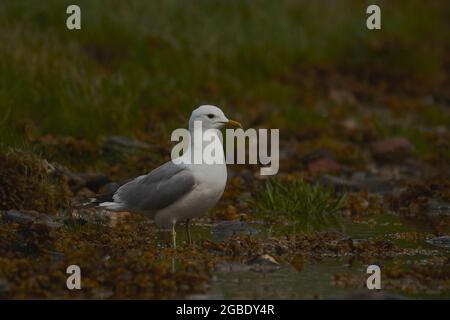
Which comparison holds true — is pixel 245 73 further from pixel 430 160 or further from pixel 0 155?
pixel 0 155

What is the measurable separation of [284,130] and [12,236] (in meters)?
5.83

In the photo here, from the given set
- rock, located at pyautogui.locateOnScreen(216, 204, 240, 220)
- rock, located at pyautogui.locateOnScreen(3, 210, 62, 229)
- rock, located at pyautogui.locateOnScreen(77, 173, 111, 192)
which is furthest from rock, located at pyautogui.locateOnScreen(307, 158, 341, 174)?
rock, located at pyautogui.locateOnScreen(3, 210, 62, 229)

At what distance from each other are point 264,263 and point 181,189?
3.29ft

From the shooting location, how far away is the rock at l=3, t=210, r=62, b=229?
26.1ft

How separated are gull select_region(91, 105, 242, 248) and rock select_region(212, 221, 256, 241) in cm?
38

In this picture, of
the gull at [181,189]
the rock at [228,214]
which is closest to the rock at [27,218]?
the gull at [181,189]

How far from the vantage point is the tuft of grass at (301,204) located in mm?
9188

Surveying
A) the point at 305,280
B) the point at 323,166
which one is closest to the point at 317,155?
the point at 323,166

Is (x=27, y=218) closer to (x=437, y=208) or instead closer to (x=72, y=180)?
(x=72, y=180)

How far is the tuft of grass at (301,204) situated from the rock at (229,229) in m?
0.68

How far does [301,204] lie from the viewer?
923 cm

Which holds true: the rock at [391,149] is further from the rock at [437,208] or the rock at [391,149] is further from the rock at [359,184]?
the rock at [437,208]

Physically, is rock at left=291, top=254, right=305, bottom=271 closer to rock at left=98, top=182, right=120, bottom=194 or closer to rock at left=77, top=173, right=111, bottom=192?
rock at left=98, top=182, right=120, bottom=194

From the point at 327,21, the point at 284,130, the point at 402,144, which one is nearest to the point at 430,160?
the point at 402,144
